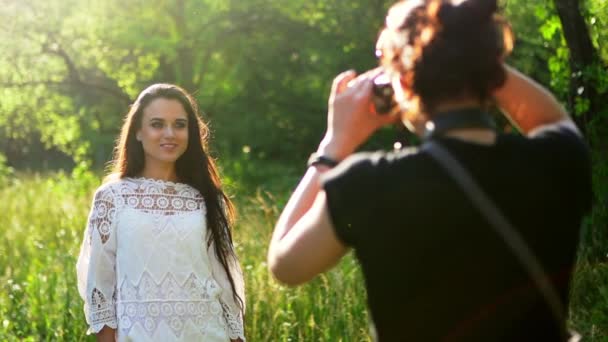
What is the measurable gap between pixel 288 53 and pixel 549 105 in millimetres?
15680

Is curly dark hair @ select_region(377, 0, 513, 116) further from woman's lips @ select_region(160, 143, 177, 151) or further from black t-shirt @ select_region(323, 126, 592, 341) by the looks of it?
woman's lips @ select_region(160, 143, 177, 151)

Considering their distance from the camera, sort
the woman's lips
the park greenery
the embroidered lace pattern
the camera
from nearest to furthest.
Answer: the camera, the embroidered lace pattern, the woman's lips, the park greenery

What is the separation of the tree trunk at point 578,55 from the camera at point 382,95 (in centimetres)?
424

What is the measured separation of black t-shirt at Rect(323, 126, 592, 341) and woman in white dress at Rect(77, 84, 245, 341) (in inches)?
87.4

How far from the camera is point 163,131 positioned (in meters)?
4.11

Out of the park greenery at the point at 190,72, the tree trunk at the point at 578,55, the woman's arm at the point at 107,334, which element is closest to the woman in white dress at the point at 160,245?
the woman's arm at the point at 107,334

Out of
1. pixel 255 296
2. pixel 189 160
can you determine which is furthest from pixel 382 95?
pixel 255 296

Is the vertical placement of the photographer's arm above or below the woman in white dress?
below

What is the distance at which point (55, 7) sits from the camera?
51.8 ft

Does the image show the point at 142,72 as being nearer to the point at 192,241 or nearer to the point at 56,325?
the point at 56,325

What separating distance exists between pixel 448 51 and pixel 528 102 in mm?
303

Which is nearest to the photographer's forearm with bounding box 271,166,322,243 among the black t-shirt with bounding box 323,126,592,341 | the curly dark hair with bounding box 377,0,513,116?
the black t-shirt with bounding box 323,126,592,341

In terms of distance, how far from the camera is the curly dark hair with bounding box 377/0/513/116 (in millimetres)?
1747

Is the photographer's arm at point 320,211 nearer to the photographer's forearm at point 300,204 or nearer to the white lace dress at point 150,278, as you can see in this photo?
the photographer's forearm at point 300,204
